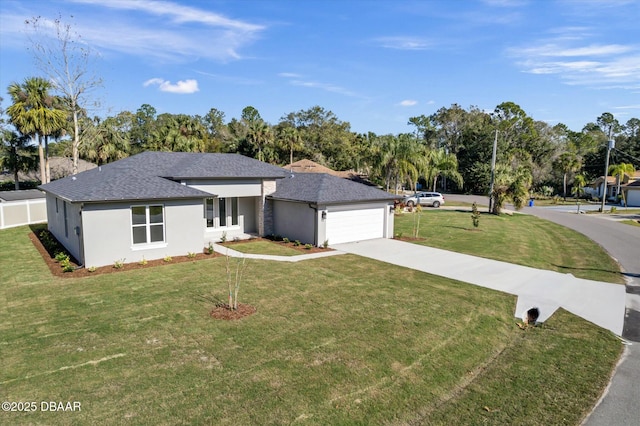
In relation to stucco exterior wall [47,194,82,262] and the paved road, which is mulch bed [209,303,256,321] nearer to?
the paved road

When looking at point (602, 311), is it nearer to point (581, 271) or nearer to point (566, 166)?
point (581, 271)

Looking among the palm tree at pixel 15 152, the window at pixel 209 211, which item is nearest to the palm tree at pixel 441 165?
the window at pixel 209 211

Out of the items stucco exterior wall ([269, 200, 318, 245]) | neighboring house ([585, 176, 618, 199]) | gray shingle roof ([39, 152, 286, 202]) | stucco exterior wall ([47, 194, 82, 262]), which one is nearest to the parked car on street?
gray shingle roof ([39, 152, 286, 202])

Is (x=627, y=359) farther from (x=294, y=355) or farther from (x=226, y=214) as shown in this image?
(x=226, y=214)

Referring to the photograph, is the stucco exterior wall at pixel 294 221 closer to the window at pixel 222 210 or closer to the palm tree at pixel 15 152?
the window at pixel 222 210

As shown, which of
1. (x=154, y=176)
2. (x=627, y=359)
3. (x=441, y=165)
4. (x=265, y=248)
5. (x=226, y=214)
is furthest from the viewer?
(x=441, y=165)

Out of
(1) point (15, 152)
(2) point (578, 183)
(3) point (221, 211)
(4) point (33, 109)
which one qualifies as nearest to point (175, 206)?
(3) point (221, 211)
